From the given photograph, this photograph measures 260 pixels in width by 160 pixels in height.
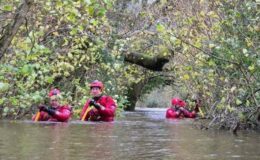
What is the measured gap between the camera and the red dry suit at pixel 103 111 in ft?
49.6

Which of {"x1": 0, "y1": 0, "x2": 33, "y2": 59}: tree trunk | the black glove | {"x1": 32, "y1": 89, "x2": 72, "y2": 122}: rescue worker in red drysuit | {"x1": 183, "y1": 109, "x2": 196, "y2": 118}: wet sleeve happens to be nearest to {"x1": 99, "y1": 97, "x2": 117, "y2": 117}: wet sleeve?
the black glove

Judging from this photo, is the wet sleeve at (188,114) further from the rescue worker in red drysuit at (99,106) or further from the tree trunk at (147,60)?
the rescue worker in red drysuit at (99,106)

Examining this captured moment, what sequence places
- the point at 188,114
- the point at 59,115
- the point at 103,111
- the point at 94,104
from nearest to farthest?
1. the point at 59,115
2. the point at 94,104
3. the point at 103,111
4. the point at 188,114

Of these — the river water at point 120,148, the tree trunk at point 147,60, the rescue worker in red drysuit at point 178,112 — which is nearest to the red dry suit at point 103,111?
the tree trunk at point 147,60

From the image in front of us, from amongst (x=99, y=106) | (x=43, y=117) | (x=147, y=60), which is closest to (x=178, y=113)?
(x=147, y=60)

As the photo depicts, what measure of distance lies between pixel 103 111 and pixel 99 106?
0.24m

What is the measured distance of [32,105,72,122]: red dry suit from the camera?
14508 millimetres

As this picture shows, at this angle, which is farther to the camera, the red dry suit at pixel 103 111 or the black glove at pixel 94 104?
the red dry suit at pixel 103 111

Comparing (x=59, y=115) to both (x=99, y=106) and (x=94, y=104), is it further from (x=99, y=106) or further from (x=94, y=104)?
(x=99, y=106)

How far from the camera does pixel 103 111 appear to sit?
1518cm

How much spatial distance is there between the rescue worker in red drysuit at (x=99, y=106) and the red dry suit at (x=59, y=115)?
470mm

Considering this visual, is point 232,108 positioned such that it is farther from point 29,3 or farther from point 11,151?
point 29,3

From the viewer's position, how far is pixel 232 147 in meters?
8.14

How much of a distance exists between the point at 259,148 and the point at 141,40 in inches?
469
